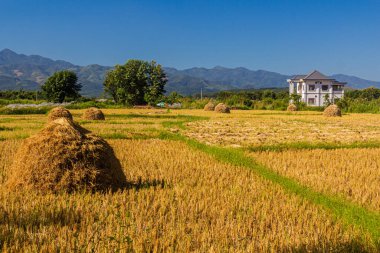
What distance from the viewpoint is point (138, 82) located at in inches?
2517

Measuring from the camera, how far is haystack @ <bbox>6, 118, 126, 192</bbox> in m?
5.64

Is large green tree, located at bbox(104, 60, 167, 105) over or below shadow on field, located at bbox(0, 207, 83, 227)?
over

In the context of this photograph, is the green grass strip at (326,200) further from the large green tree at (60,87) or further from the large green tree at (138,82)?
the large green tree at (60,87)

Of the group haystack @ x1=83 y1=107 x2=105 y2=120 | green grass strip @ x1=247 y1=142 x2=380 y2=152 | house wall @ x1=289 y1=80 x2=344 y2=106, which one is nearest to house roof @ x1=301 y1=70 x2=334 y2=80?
house wall @ x1=289 y1=80 x2=344 y2=106

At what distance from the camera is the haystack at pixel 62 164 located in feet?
18.5

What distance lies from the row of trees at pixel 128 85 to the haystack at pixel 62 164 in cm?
5380

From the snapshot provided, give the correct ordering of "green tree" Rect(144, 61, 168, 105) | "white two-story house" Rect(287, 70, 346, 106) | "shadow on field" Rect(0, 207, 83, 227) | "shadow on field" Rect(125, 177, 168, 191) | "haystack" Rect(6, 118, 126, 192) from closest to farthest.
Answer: "shadow on field" Rect(0, 207, 83, 227) < "haystack" Rect(6, 118, 126, 192) < "shadow on field" Rect(125, 177, 168, 191) < "green tree" Rect(144, 61, 168, 105) < "white two-story house" Rect(287, 70, 346, 106)

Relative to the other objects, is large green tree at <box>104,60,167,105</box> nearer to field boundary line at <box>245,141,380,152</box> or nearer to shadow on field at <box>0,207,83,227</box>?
field boundary line at <box>245,141,380,152</box>

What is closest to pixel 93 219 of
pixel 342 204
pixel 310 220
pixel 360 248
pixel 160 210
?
pixel 160 210

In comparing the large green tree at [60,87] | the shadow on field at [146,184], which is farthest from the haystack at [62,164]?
the large green tree at [60,87]

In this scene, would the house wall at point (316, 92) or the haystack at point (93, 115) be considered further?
the house wall at point (316, 92)

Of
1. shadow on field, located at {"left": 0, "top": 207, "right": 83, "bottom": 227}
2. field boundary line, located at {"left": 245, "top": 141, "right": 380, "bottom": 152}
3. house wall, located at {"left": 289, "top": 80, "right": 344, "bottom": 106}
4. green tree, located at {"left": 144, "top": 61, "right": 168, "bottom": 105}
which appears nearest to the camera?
shadow on field, located at {"left": 0, "top": 207, "right": 83, "bottom": 227}

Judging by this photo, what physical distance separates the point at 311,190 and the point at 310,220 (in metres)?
1.72

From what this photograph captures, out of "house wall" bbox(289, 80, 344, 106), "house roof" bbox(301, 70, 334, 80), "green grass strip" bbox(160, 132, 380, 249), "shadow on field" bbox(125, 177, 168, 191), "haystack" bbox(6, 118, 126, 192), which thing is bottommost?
"green grass strip" bbox(160, 132, 380, 249)
